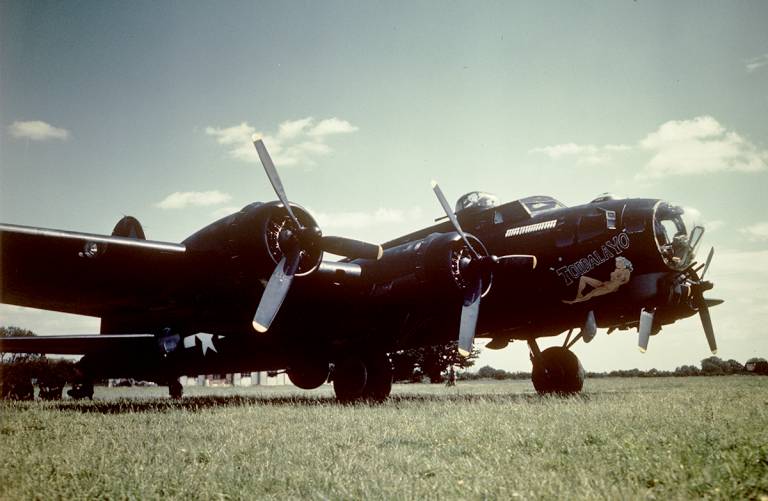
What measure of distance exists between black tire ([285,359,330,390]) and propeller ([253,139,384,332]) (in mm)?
4570

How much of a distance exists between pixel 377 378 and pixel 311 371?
196 cm

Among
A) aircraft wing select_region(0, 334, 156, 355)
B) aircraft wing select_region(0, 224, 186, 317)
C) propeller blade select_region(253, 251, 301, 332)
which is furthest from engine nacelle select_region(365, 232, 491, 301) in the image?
aircraft wing select_region(0, 334, 156, 355)

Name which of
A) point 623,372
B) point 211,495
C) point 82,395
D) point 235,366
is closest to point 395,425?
point 211,495

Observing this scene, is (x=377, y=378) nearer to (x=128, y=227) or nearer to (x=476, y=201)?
(x=476, y=201)

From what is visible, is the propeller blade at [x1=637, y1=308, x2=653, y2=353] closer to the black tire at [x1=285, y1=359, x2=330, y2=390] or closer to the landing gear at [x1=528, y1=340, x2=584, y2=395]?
the landing gear at [x1=528, y1=340, x2=584, y2=395]

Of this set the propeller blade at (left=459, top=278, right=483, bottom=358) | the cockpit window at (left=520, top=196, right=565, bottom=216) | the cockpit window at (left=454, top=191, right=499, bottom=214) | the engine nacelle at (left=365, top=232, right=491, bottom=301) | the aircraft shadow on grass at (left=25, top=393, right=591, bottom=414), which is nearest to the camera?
the propeller blade at (left=459, top=278, right=483, bottom=358)

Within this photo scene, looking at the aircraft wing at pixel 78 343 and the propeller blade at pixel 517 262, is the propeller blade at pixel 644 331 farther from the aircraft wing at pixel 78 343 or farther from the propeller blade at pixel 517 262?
the aircraft wing at pixel 78 343

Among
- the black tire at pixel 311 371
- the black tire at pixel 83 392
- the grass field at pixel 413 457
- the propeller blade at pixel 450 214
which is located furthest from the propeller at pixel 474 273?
the black tire at pixel 83 392

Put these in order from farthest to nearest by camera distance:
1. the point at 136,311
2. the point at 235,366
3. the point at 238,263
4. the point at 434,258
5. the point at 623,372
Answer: the point at 623,372 → the point at 235,366 → the point at 136,311 → the point at 434,258 → the point at 238,263

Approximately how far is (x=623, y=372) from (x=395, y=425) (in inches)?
2545

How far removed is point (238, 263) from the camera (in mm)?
9633

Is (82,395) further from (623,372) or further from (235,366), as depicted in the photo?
(623,372)

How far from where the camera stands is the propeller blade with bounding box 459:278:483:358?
10.3 m

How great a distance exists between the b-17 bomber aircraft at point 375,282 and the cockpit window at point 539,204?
59 mm
